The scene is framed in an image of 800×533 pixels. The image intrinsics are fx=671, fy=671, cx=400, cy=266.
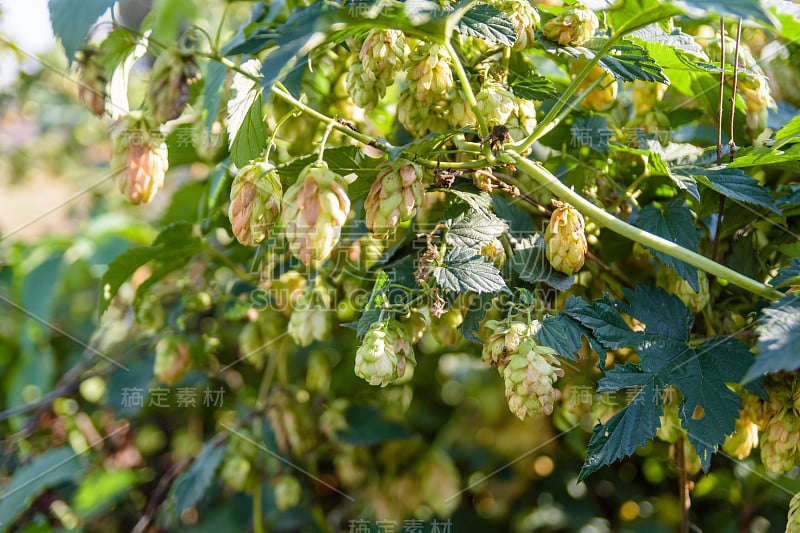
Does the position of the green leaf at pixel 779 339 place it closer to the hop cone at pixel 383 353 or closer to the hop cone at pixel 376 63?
the hop cone at pixel 383 353

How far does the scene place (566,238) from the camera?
68 cm

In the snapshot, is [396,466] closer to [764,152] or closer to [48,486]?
[48,486]

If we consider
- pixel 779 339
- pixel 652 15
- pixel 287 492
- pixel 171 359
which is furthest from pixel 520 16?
pixel 287 492

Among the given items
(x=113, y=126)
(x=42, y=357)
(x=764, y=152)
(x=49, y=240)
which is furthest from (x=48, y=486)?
(x=764, y=152)

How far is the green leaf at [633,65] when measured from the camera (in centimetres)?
69

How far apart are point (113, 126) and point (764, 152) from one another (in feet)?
2.28

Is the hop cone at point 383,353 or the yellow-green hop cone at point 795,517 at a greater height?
the hop cone at point 383,353

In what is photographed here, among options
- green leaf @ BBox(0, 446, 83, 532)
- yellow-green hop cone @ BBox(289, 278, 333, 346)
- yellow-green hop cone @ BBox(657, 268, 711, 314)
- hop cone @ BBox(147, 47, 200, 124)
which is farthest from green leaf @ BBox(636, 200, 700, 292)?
green leaf @ BBox(0, 446, 83, 532)

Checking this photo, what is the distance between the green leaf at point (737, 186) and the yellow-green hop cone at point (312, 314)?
1.51 ft

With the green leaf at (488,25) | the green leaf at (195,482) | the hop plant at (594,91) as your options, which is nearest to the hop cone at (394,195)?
the green leaf at (488,25)

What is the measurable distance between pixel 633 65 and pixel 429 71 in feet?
0.71

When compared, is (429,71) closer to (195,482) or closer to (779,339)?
(779,339)

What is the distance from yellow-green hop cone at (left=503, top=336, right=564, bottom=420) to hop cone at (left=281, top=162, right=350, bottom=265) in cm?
21

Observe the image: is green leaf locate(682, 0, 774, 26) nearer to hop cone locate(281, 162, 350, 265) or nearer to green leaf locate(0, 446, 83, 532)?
hop cone locate(281, 162, 350, 265)
